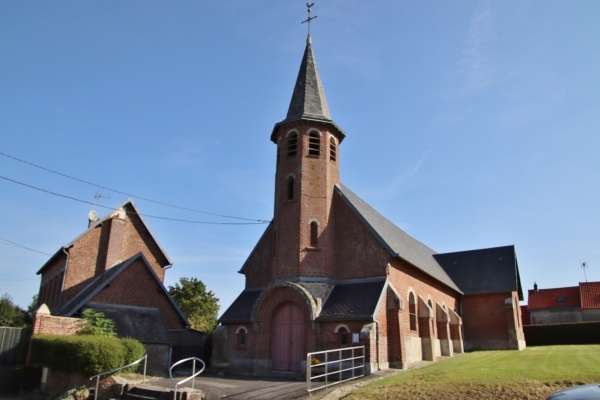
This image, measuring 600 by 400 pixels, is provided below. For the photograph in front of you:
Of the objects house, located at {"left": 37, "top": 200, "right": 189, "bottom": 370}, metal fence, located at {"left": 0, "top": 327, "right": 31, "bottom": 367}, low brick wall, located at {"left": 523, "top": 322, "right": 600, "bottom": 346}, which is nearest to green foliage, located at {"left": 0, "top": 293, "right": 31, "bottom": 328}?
house, located at {"left": 37, "top": 200, "right": 189, "bottom": 370}

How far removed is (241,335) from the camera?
2147 cm

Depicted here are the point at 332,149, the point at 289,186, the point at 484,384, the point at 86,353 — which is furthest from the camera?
the point at 332,149

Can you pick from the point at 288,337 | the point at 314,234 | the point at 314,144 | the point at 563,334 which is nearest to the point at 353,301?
the point at 288,337

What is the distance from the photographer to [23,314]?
38969 mm

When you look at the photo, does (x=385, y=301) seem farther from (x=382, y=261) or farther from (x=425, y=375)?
(x=425, y=375)

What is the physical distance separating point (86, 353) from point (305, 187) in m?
11.7

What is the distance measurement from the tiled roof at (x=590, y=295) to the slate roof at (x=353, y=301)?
38.6 m

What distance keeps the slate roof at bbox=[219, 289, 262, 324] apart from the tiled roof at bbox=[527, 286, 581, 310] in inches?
1635

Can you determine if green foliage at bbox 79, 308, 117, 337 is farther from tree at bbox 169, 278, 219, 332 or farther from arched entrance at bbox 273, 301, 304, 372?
tree at bbox 169, 278, 219, 332

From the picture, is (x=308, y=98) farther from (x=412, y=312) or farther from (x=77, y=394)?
(x=77, y=394)

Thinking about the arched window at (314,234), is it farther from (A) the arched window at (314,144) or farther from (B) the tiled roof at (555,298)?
(B) the tiled roof at (555,298)

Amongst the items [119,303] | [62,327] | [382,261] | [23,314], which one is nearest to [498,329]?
[382,261]

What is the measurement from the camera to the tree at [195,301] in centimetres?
4569

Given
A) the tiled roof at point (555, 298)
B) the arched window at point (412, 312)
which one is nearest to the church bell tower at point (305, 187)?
the arched window at point (412, 312)
